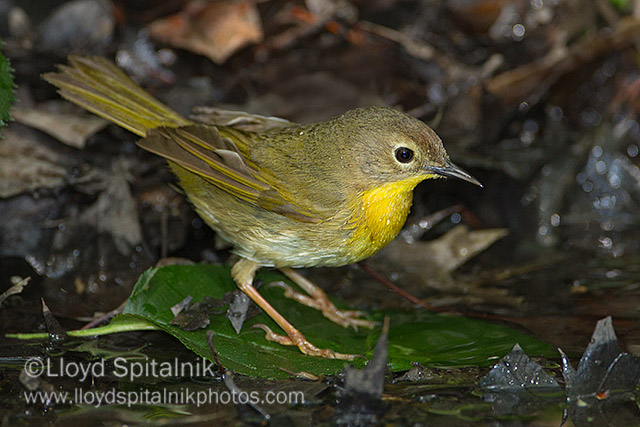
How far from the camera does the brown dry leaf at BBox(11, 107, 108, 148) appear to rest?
4.79 m

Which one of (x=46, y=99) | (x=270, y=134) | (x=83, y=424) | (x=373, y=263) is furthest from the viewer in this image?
(x=46, y=99)

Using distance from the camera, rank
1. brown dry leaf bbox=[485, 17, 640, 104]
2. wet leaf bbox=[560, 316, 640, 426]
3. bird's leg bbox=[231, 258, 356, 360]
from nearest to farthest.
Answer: wet leaf bbox=[560, 316, 640, 426]
bird's leg bbox=[231, 258, 356, 360]
brown dry leaf bbox=[485, 17, 640, 104]

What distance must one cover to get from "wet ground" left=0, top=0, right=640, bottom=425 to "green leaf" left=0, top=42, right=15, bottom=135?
2.67 feet

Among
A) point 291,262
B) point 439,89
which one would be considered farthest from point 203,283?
point 439,89

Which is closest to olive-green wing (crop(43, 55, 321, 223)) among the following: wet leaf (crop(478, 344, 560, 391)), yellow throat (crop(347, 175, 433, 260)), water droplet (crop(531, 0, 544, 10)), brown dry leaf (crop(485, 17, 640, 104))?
yellow throat (crop(347, 175, 433, 260))

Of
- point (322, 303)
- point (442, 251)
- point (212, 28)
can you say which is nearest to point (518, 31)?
point (442, 251)

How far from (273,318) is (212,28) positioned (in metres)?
2.92

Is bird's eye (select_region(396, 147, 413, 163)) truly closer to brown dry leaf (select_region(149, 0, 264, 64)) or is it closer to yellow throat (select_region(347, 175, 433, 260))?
yellow throat (select_region(347, 175, 433, 260))

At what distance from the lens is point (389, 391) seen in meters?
3.25

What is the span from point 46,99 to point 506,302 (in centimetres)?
349

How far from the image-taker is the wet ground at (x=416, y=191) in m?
3.29

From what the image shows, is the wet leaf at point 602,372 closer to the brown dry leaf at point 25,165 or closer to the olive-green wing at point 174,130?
the olive-green wing at point 174,130

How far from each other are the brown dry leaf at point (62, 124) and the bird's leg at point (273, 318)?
Result: 4.90 ft

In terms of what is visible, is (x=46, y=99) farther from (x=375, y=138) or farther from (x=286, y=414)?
(x=286, y=414)
